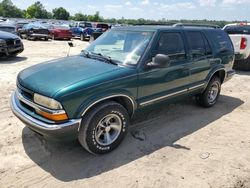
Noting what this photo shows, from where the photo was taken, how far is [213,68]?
5.57 metres

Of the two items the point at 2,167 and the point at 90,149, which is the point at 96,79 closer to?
the point at 90,149

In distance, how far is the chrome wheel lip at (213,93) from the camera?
5.89 metres

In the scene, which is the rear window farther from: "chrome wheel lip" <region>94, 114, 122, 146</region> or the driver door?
"chrome wheel lip" <region>94, 114, 122, 146</region>

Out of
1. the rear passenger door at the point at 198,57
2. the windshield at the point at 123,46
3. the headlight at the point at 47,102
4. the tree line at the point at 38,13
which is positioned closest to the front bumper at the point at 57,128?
the headlight at the point at 47,102

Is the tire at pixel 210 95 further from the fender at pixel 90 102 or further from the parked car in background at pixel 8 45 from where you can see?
the parked car in background at pixel 8 45

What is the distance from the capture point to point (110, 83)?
11.6 feet

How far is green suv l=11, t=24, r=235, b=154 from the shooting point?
3.23m

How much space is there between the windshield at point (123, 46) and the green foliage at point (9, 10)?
11311cm

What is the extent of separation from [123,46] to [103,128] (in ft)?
4.82

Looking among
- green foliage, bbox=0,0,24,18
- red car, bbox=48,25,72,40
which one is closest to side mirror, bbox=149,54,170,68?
red car, bbox=48,25,72,40

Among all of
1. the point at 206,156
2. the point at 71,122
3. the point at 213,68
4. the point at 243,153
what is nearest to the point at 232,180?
the point at 206,156

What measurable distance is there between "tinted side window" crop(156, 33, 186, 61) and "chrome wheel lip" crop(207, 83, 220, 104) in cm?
158

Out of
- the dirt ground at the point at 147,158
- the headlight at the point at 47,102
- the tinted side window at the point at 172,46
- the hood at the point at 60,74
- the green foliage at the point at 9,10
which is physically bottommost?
the dirt ground at the point at 147,158

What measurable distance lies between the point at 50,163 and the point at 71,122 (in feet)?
2.46
